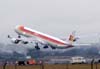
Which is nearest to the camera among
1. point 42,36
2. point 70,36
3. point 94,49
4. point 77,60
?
point 77,60

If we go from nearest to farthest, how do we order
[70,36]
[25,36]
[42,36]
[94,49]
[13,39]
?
1. [13,39]
2. [25,36]
3. [42,36]
4. [70,36]
5. [94,49]

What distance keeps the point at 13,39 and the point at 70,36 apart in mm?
28581

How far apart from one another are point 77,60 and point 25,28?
81.4 feet

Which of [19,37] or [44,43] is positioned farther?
[44,43]

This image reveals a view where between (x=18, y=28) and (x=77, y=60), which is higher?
(x=18, y=28)

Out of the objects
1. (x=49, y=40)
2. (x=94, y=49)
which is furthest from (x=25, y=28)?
(x=94, y=49)

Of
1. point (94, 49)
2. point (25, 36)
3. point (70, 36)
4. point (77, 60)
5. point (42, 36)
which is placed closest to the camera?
point (77, 60)

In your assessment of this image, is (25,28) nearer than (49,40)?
Yes

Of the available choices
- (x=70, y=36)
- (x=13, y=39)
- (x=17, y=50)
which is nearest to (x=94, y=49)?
(x=17, y=50)

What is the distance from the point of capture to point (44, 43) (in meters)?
113

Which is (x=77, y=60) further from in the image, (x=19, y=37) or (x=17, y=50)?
(x=17, y=50)

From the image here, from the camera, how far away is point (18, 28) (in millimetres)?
109000

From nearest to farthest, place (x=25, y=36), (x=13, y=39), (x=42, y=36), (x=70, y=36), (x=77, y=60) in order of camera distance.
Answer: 1. (x=77, y=60)
2. (x=13, y=39)
3. (x=25, y=36)
4. (x=42, y=36)
5. (x=70, y=36)

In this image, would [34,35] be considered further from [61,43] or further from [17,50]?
[17,50]
